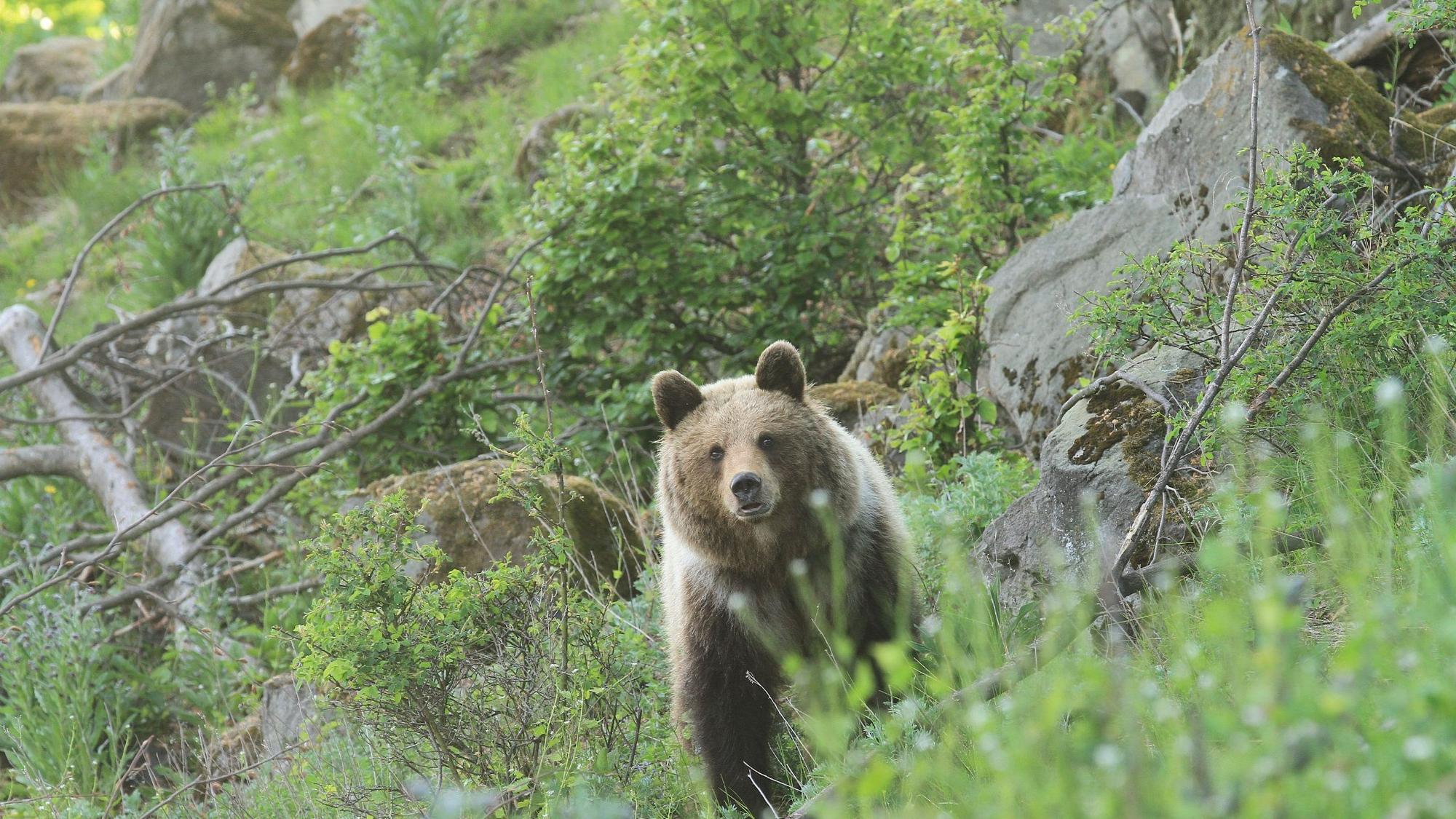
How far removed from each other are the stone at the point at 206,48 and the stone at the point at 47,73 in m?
2.23

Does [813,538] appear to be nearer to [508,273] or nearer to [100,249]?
[508,273]

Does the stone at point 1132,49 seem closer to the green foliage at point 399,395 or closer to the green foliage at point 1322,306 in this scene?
the green foliage at point 399,395

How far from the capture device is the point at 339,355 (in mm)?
8023

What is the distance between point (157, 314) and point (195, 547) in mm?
1661

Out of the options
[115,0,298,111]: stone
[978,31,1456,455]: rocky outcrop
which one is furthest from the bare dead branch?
[115,0,298,111]: stone

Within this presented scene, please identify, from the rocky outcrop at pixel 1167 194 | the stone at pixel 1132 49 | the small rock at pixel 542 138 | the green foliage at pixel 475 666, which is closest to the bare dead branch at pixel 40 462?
the small rock at pixel 542 138

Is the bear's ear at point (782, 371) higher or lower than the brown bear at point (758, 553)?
higher

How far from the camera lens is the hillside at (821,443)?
2529 millimetres

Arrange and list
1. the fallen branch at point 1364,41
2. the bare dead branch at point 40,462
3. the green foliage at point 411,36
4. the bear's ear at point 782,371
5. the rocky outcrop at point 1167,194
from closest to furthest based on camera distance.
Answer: the bear's ear at point 782,371 → the rocky outcrop at point 1167,194 → the fallen branch at point 1364,41 → the bare dead branch at point 40,462 → the green foliage at point 411,36

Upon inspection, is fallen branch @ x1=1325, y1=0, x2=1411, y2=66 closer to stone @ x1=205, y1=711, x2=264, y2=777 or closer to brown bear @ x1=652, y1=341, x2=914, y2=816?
brown bear @ x1=652, y1=341, x2=914, y2=816

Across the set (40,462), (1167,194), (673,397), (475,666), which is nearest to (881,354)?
(1167,194)

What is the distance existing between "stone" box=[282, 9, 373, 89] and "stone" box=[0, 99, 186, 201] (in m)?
2.43

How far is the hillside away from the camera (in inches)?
99.6

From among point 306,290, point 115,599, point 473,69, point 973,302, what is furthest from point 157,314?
point 473,69
